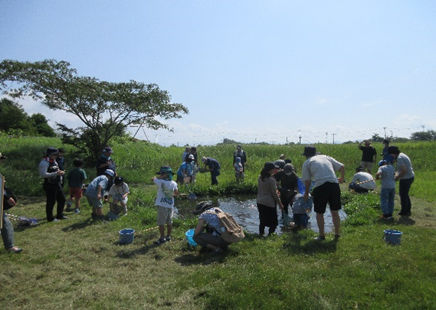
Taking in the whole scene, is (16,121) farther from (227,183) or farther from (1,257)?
(1,257)

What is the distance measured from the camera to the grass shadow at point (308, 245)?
17.5 ft

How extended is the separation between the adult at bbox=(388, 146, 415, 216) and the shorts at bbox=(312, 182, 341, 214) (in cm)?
277

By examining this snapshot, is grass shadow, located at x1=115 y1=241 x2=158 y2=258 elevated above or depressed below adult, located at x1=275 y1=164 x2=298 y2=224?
below

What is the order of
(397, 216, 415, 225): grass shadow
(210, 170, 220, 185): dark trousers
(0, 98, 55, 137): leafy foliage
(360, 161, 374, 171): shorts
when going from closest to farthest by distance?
(397, 216, 415, 225): grass shadow → (210, 170, 220, 185): dark trousers → (360, 161, 374, 171): shorts → (0, 98, 55, 137): leafy foliage

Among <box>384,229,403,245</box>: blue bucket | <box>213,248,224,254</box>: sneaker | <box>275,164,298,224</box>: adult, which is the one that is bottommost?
<box>213,248,224,254</box>: sneaker

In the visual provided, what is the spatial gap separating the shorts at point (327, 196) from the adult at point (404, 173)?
2766 mm

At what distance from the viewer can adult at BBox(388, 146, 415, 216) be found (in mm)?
7480

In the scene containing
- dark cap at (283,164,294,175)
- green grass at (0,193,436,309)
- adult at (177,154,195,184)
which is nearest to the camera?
green grass at (0,193,436,309)

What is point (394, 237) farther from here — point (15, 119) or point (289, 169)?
point (15, 119)

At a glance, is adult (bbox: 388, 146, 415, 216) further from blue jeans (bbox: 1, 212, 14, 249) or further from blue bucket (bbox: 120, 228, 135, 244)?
blue jeans (bbox: 1, 212, 14, 249)

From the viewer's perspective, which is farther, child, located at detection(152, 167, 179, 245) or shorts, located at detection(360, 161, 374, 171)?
shorts, located at detection(360, 161, 374, 171)

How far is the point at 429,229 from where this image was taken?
21.4ft

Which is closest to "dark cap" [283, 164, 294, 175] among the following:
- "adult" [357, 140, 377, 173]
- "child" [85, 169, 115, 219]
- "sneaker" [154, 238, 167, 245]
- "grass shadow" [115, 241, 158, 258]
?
"sneaker" [154, 238, 167, 245]

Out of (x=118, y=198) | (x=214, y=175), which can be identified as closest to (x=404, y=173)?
(x=214, y=175)
